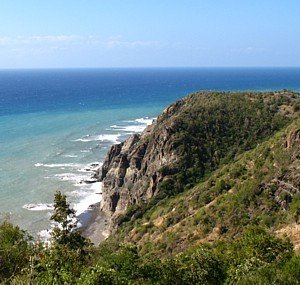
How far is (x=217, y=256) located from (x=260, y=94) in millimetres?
55863

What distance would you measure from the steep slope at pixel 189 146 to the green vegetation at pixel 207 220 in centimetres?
17

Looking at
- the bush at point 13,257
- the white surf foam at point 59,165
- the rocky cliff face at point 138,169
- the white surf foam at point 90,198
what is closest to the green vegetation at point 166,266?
the bush at point 13,257

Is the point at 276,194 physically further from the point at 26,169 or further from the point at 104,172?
the point at 26,169

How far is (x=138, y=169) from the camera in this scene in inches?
2825

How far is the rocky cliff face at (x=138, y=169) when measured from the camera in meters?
65.4

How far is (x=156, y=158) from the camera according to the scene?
223ft

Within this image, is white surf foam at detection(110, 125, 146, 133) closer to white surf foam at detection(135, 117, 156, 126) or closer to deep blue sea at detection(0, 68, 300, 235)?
deep blue sea at detection(0, 68, 300, 235)

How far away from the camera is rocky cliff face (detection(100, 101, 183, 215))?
6544 centimetres

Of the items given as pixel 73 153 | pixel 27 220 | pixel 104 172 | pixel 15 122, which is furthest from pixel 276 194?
pixel 15 122

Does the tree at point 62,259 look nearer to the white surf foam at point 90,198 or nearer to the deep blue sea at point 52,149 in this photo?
the deep blue sea at point 52,149

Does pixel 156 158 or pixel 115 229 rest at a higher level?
pixel 156 158

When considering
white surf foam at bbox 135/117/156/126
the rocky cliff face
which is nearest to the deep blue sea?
white surf foam at bbox 135/117/156/126

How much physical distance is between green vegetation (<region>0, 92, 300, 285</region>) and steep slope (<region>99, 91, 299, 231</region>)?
171 millimetres

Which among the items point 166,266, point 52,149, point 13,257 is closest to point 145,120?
point 52,149
